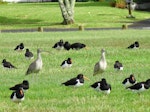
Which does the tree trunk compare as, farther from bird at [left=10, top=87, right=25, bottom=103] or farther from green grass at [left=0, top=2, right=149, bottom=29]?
bird at [left=10, top=87, right=25, bottom=103]

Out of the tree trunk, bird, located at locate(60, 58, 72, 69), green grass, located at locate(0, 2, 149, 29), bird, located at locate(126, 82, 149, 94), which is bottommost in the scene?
green grass, located at locate(0, 2, 149, 29)

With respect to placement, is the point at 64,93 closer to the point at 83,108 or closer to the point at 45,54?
the point at 83,108

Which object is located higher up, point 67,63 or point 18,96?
point 18,96

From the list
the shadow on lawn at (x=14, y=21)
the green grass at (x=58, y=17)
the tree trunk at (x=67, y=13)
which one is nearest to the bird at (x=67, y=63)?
the green grass at (x=58, y=17)

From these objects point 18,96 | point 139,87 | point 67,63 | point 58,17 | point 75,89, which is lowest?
point 58,17

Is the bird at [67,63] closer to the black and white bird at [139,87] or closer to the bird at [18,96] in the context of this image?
the black and white bird at [139,87]

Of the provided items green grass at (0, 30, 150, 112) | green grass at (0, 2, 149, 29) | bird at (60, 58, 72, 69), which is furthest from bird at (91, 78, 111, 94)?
green grass at (0, 2, 149, 29)

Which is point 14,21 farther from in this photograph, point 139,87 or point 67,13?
point 139,87

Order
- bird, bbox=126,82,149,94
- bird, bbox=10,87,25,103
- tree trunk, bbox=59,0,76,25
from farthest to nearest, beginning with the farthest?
tree trunk, bbox=59,0,76,25, bird, bbox=126,82,149,94, bird, bbox=10,87,25,103

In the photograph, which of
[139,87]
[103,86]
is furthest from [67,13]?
[103,86]

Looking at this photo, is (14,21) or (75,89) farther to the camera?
(14,21)

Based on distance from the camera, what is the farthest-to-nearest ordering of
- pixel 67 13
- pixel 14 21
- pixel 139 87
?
pixel 14 21
pixel 67 13
pixel 139 87

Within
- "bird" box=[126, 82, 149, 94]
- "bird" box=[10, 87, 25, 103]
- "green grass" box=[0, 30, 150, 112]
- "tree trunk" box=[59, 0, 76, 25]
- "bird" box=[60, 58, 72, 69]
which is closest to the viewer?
"bird" box=[10, 87, 25, 103]

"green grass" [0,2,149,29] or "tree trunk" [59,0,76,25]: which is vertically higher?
"tree trunk" [59,0,76,25]
